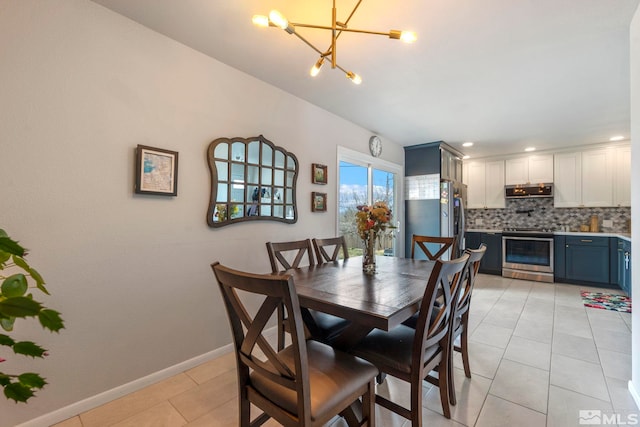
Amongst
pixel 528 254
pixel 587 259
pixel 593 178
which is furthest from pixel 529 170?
pixel 587 259

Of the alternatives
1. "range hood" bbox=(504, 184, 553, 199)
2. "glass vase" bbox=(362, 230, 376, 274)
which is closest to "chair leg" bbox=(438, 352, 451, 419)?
"glass vase" bbox=(362, 230, 376, 274)

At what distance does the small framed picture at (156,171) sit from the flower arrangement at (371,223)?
4.60 feet

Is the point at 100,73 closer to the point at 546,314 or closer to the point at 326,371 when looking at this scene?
the point at 326,371

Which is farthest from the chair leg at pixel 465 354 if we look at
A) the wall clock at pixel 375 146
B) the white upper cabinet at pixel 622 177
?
the white upper cabinet at pixel 622 177

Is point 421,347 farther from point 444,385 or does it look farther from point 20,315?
point 20,315

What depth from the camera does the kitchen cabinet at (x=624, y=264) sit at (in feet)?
12.4

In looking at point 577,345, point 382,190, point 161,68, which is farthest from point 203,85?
point 577,345

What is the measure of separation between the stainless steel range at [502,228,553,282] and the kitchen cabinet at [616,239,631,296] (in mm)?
801

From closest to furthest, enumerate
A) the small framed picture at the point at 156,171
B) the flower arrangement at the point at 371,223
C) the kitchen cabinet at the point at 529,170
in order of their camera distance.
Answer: the small framed picture at the point at 156,171, the flower arrangement at the point at 371,223, the kitchen cabinet at the point at 529,170

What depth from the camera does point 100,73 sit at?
1.78 meters

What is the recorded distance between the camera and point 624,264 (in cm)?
395

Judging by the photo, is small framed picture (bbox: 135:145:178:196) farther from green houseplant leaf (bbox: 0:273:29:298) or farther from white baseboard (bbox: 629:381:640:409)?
white baseboard (bbox: 629:381:640:409)

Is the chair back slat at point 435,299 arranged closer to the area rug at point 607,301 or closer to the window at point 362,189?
the window at point 362,189

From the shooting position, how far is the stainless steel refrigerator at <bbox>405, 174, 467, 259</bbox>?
4.70m
